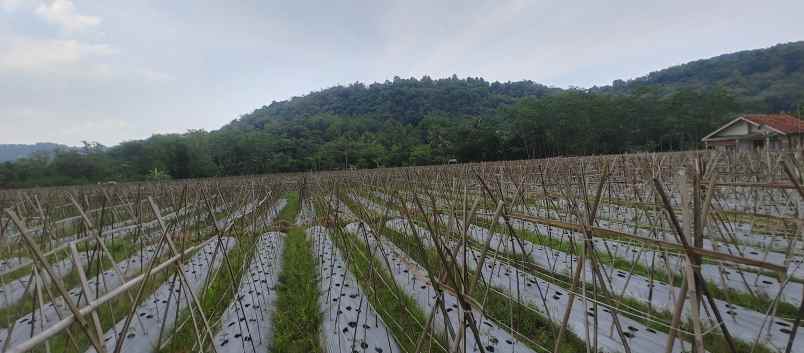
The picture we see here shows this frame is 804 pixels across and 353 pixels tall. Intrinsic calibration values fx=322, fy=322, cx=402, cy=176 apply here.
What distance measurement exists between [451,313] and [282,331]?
5.79 feet

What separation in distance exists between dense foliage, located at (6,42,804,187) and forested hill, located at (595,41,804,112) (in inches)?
8.1

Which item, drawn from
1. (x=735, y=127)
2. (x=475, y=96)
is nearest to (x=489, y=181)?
(x=735, y=127)

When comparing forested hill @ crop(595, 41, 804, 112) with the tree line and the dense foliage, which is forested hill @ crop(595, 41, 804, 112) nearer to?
the dense foliage

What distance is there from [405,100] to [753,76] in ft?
241

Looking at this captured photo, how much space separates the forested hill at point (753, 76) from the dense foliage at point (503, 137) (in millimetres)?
206

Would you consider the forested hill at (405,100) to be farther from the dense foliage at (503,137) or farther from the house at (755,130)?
the house at (755,130)

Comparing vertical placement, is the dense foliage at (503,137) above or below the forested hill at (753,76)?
below

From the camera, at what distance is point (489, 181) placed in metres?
7.85

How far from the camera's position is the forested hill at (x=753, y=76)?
4944cm

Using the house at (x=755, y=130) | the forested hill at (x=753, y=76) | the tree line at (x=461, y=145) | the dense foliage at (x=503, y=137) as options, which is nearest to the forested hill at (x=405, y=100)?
the dense foliage at (x=503, y=137)

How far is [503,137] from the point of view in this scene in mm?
48094

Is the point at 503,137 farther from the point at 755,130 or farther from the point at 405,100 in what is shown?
the point at 405,100

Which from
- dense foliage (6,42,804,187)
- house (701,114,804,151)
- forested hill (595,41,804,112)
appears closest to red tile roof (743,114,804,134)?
house (701,114,804,151)

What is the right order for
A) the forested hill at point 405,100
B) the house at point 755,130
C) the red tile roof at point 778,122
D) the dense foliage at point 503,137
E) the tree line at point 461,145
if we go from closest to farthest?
the house at point 755,130
the red tile roof at point 778,122
the tree line at point 461,145
the dense foliage at point 503,137
the forested hill at point 405,100
